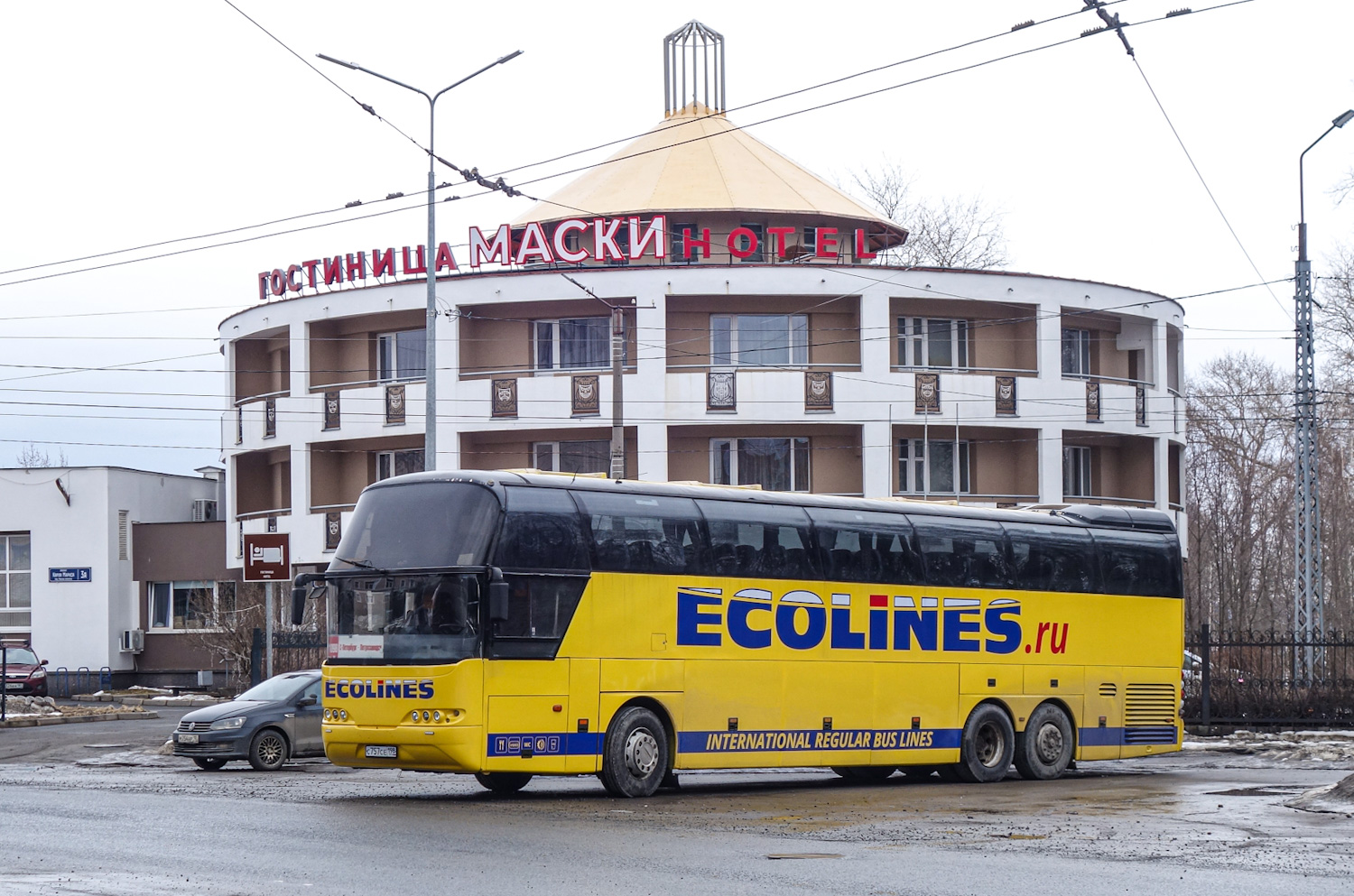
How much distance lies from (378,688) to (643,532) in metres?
3.18

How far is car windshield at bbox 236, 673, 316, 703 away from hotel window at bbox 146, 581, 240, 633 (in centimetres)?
2787

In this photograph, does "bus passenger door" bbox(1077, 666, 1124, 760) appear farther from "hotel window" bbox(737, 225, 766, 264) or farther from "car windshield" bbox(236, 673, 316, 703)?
"hotel window" bbox(737, 225, 766, 264)

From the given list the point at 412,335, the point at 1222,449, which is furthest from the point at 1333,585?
the point at 412,335

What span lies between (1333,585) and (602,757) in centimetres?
5257

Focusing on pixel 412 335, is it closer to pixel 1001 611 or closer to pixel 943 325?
pixel 943 325

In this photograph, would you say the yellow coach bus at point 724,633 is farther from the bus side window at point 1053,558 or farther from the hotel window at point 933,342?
the hotel window at point 933,342

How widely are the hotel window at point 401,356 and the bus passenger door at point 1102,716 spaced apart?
28.0 m

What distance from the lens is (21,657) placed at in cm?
4791


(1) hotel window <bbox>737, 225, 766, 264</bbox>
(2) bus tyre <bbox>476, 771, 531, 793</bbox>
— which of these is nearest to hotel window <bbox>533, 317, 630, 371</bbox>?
(1) hotel window <bbox>737, 225, 766, 264</bbox>

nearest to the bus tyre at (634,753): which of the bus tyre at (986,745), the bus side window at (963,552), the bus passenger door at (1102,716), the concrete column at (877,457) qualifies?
the bus side window at (963,552)

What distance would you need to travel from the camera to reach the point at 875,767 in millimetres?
21672

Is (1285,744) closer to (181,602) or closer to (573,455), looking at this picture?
(573,455)

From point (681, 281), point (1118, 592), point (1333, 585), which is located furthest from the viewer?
point (1333, 585)

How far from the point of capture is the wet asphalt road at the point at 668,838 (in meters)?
10.4
